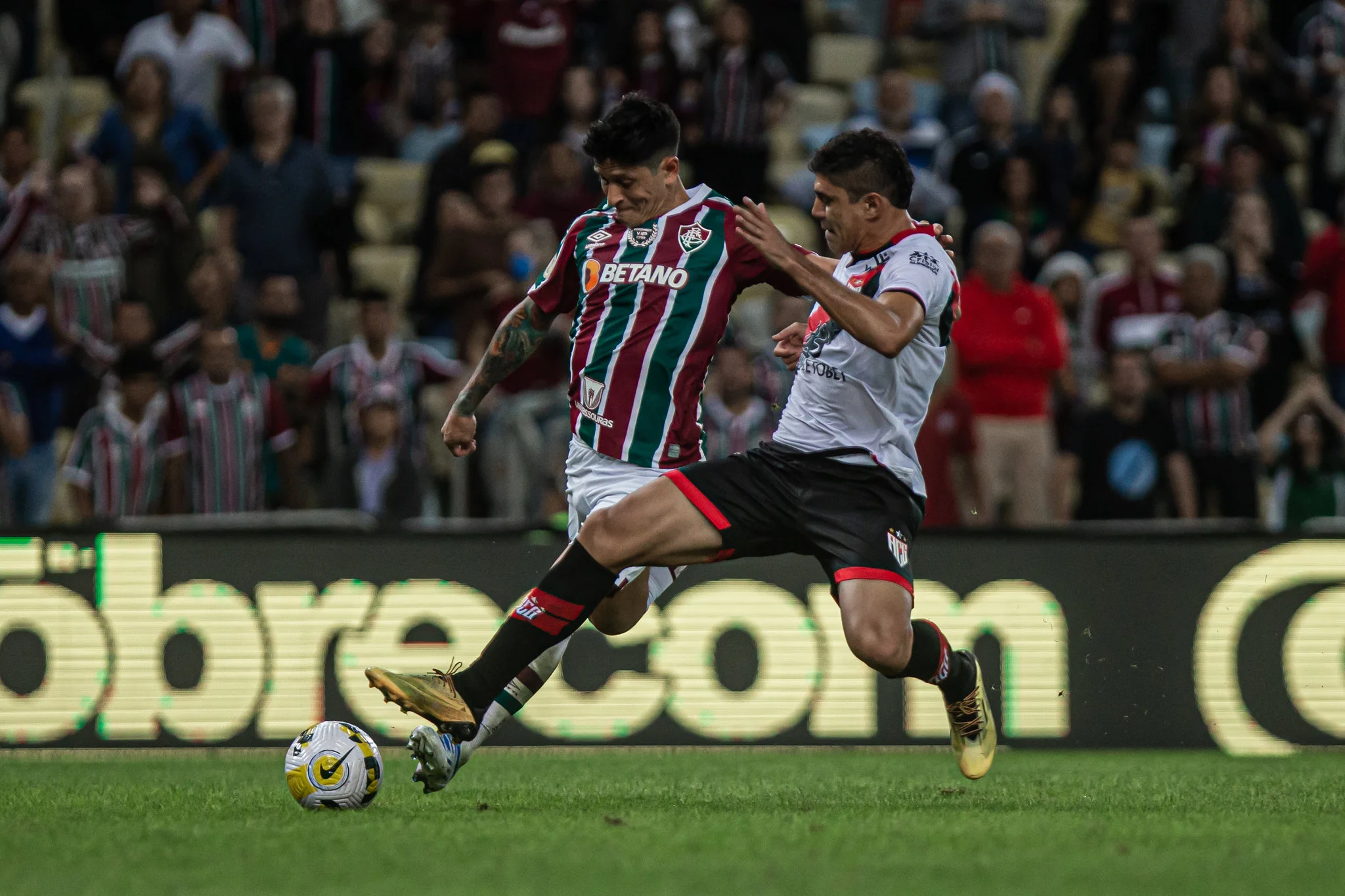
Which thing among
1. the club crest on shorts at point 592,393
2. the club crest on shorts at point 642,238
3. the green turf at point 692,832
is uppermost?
the club crest on shorts at point 642,238

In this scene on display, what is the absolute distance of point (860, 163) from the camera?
6.16m

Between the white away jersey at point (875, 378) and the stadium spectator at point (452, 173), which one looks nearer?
the white away jersey at point (875, 378)

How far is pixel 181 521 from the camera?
9.16 metres

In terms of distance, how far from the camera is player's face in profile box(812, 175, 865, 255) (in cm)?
619

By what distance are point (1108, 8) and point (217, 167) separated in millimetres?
6785

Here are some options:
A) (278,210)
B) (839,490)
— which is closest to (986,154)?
(278,210)

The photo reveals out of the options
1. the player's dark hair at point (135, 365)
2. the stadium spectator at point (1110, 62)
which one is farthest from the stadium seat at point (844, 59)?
the player's dark hair at point (135, 365)

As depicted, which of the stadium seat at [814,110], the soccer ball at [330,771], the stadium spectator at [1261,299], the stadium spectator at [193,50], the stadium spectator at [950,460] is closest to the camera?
the soccer ball at [330,771]

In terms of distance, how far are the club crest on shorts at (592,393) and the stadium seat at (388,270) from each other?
21.6 feet

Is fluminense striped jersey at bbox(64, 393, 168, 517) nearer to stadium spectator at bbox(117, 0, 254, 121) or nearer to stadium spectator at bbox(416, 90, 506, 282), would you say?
stadium spectator at bbox(416, 90, 506, 282)

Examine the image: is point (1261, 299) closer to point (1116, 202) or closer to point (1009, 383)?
point (1116, 202)

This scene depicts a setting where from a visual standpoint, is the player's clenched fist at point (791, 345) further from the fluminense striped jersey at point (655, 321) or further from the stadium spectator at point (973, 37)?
the stadium spectator at point (973, 37)

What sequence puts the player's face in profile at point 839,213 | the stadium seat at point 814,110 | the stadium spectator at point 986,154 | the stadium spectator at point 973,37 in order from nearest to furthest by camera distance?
the player's face in profile at point 839,213 < the stadium spectator at point 986,154 < the stadium spectator at point 973,37 < the stadium seat at point 814,110

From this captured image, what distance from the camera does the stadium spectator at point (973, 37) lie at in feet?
45.0
